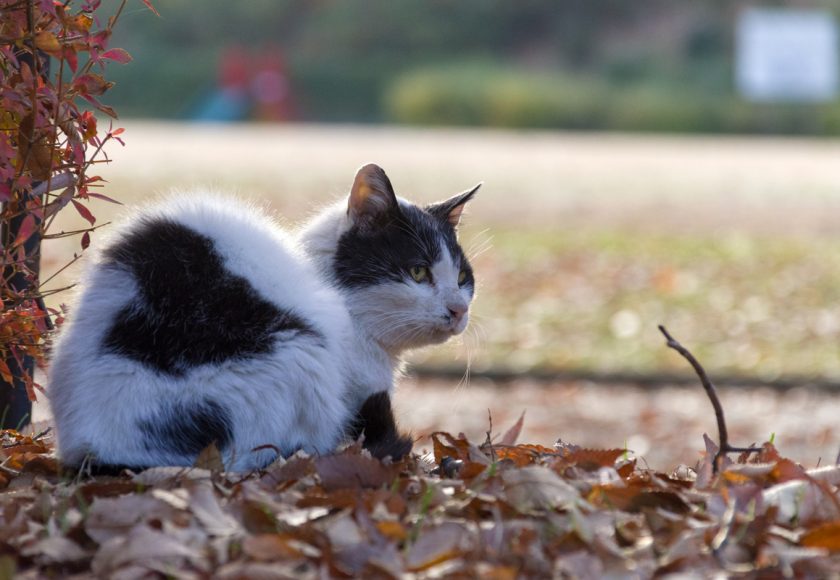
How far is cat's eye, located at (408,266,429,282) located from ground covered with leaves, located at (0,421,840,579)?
600 mm

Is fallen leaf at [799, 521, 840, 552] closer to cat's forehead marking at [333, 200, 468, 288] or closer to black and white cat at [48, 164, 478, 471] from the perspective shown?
black and white cat at [48, 164, 478, 471]

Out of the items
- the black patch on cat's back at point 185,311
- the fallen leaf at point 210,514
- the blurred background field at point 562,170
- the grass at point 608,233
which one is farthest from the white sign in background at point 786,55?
the fallen leaf at point 210,514

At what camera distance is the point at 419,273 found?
126 inches

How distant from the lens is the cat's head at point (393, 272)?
124 inches

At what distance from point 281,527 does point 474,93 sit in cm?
3444

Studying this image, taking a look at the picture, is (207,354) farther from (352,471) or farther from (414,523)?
(414,523)

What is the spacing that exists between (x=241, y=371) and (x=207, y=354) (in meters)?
0.09

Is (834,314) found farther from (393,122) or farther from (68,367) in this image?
(393,122)

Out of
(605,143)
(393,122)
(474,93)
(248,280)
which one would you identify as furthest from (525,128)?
(248,280)

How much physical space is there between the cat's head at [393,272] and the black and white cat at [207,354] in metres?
0.10

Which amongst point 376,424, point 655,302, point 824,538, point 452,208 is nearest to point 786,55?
Answer: point 655,302

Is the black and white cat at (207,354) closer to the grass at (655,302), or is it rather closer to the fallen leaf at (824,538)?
the fallen leaf at (824,538)

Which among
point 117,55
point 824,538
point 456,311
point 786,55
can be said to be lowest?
point 786,55

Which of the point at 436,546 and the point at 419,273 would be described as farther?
the point at 419,273
